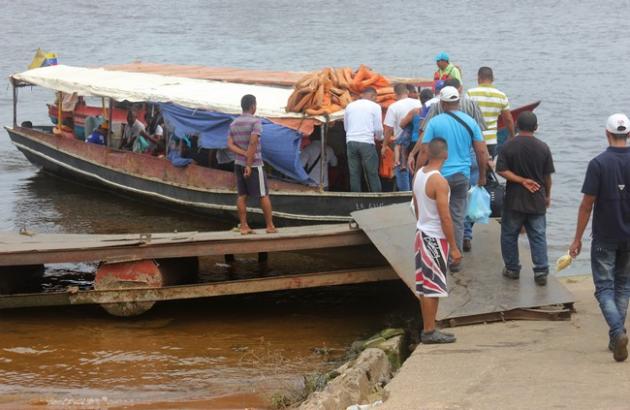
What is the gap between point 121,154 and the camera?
16812mm

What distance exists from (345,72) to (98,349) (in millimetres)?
6083

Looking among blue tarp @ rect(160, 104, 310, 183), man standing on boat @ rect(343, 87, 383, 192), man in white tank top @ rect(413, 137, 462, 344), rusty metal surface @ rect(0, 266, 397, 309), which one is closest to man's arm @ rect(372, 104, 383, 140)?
man standing on boat @ rect(343, 87, 383, 192)

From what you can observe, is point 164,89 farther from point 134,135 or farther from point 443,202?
point 443,202

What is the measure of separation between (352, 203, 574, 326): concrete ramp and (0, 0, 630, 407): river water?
984 mm

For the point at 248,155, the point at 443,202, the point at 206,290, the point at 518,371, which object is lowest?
the point at 206,290

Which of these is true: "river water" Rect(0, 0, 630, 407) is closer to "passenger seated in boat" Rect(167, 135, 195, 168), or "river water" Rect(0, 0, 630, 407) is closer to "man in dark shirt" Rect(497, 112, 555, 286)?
"passenger seated in boat" Rect(167, 135, 195, 168)

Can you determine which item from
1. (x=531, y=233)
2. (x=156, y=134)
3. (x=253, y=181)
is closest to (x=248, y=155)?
(x=253, y=181)

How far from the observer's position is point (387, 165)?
525 inches

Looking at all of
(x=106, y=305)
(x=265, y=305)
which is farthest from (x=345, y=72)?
(x=106, y=305)

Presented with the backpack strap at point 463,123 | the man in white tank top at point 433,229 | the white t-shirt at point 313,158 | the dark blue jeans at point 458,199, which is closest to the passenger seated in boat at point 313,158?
the white t-shirt at point 313,158

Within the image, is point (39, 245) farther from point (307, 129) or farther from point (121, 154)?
point (121, 154)

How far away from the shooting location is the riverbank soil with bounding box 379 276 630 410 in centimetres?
622

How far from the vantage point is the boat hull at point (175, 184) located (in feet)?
44.5

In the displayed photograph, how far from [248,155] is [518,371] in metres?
4.68
